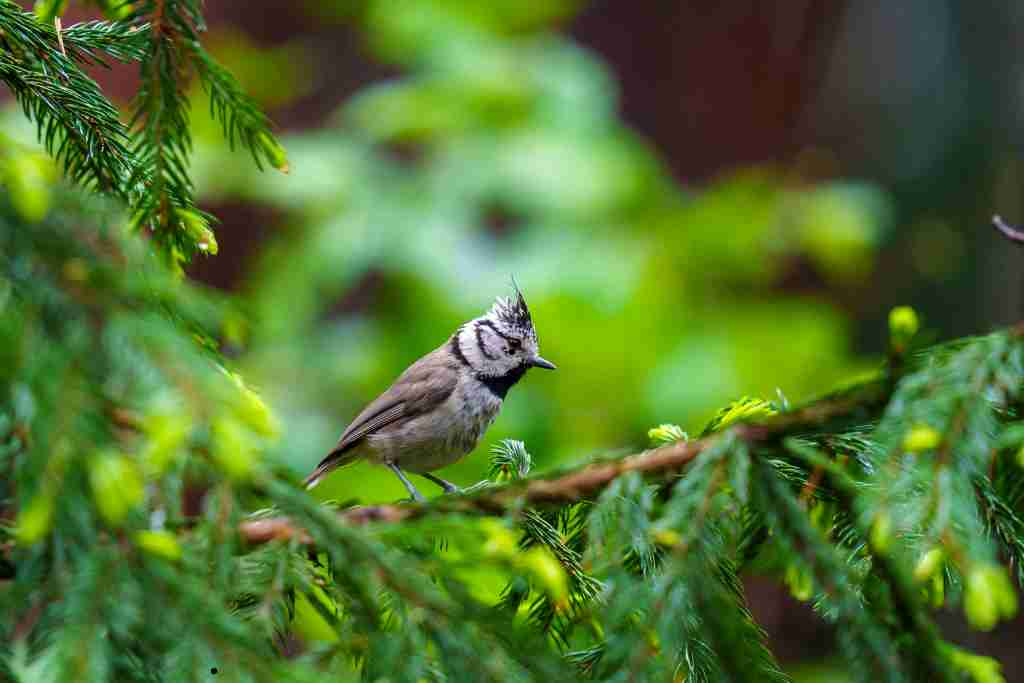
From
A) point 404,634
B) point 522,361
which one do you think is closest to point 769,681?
point 404,634

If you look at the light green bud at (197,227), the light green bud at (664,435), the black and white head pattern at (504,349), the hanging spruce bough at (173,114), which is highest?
the hanging spruce bough at (173,114)

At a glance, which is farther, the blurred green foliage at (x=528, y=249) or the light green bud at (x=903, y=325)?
the blurred green foliage at (x=528, y=249)

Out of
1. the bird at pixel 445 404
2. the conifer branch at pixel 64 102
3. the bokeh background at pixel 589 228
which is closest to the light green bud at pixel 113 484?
the conifer branch at pixel 64 102

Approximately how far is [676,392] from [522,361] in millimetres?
1135

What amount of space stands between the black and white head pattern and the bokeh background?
573 millimetres

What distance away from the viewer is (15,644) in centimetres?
114

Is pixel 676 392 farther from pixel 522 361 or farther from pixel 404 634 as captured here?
pixel 404 634

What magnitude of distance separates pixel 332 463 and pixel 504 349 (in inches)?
23.9

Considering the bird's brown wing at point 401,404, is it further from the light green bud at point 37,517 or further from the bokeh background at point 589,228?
the light green bud at point 37,517

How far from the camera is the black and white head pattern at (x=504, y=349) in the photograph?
300 centimetres

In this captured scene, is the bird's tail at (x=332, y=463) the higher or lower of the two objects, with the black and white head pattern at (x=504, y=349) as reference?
lower

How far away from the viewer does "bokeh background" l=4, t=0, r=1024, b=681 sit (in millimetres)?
4066

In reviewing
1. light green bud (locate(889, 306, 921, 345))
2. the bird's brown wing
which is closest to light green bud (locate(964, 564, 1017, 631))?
light green bud (locate(889, 306, 921, 345))

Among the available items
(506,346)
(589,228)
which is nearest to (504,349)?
(506,346)
